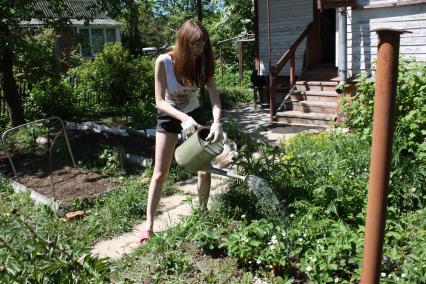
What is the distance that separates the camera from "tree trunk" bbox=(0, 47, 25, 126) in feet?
27.2

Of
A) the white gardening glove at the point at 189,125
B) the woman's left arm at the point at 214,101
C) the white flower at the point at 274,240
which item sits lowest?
the white flower at the point at 274,240

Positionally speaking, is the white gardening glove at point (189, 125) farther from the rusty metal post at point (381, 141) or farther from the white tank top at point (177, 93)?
the rusty metal post at point (381, 141)

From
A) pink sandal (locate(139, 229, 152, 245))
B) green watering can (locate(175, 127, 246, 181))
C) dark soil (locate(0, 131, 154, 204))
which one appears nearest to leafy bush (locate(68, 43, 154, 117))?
dark soil (locate(0, 131, 154, 204))

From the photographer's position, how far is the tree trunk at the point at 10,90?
27.2ft

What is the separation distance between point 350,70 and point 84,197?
5.66m

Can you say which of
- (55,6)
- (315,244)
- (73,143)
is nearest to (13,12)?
(55,6)

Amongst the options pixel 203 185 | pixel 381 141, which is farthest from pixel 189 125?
pixel 381 141

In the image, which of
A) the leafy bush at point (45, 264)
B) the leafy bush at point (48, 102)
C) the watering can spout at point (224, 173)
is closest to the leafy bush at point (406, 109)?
the watering can spout at point (224, 173)

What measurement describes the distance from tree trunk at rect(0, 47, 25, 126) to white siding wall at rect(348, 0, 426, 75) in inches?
251

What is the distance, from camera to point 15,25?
785 cm

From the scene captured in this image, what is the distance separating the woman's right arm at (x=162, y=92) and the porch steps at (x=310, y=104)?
539 cm

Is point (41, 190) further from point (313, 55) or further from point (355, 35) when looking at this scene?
point (313, 55)

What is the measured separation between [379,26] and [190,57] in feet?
17.9

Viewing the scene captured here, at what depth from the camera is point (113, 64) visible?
1066 centimetres
